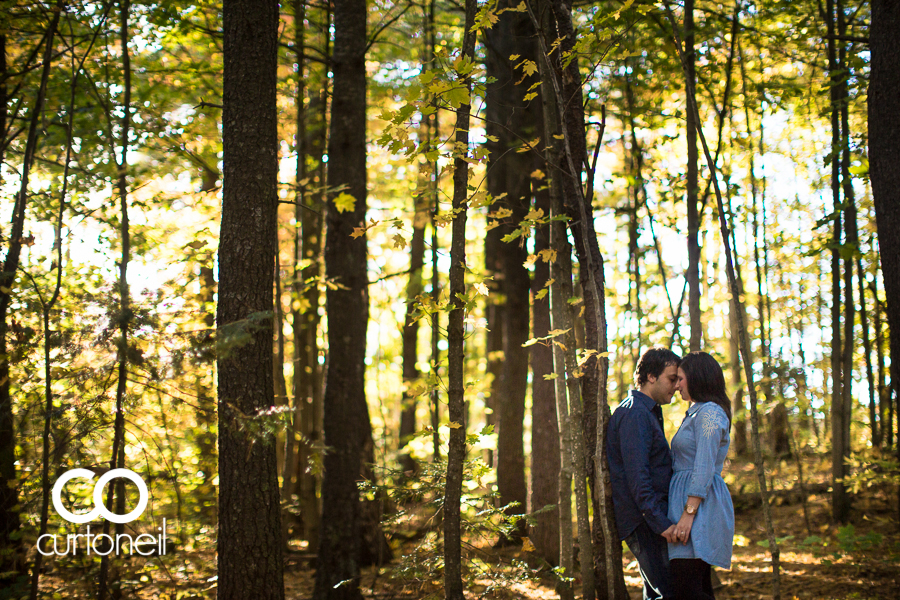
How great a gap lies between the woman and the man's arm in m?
0.11

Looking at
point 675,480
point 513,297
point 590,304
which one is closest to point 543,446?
point 513,297

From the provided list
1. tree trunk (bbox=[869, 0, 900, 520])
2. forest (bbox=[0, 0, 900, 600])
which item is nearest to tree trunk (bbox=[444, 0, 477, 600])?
forest (bbox=[0, 0, 900, 600])

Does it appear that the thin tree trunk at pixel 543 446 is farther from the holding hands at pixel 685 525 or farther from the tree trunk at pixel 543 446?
the holding hands at pixel 685 525

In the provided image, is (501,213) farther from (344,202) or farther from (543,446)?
(543,446)

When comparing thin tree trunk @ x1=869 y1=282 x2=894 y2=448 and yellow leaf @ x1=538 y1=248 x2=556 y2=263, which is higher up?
yellow leaf @ x1=538 y1=248 x2=556 y2=263

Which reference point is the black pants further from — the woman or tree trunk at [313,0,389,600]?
tree trunk at [313,0,389,600]

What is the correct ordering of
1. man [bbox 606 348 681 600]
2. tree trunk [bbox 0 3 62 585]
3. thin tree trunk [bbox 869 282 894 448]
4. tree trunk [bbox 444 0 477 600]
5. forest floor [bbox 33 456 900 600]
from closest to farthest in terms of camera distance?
man [bbox 606 348 681 600]
tree trunk [bbox 444 0 477 600]
forest floor [bbox 33 456 900 600]
tree trunk [bbox 0 3 62 585]
thin tree trunk [bbox 869 282 894 448]

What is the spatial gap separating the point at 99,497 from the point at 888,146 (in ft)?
22.3

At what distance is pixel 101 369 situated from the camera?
177 inches

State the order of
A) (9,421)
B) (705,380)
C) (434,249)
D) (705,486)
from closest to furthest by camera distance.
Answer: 1. (705,486)
2. (705,380)
3. (434,249)
4. (9,421)

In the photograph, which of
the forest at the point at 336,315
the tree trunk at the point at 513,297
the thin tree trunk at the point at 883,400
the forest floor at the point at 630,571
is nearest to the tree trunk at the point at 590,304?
the forest at the point at 336,315

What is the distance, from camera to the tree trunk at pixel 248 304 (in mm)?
4066

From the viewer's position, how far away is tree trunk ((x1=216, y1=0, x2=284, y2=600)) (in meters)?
4.07

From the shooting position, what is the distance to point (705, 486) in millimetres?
3213
